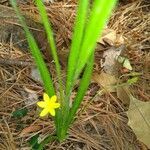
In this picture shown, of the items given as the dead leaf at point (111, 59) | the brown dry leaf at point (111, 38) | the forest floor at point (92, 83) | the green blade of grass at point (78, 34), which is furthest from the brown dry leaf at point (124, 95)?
the green blade of grass at point (78, 34)

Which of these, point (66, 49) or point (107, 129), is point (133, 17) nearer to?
point (66, 49)

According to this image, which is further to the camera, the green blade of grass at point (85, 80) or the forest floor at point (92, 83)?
the forest floor at point (92, 83)

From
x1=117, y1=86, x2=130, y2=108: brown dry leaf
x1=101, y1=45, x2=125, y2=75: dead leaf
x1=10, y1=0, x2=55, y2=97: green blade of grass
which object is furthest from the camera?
x1=101, y1=45, x2=125, y2=75: dead leaf

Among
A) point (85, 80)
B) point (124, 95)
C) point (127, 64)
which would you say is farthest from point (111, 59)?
point (85, 80)

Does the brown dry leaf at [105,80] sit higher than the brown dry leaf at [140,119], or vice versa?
the brown dry leaf at [105,80]

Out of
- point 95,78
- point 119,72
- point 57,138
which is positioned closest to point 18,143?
point 57,138

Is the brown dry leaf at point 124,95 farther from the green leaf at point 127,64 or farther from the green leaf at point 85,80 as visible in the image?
the green leaf at point 85,80

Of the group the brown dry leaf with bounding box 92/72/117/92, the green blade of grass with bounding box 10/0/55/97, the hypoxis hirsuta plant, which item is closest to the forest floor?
the brown dry leaf with bounding box 92/72/117/92

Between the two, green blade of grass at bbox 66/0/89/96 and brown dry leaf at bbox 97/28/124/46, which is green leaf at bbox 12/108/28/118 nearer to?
Result: green blade of grass at bbox 66/0/89/96
